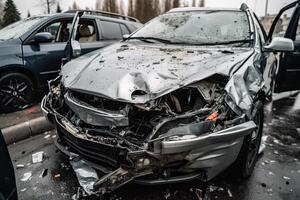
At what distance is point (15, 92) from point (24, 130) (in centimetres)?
92

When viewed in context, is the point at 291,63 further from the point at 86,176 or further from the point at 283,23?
the point at 86,176

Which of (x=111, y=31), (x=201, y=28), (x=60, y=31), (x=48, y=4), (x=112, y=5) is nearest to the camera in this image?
(x=201, y=28)

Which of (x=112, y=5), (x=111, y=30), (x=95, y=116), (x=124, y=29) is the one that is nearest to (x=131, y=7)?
(x=112, y=5)

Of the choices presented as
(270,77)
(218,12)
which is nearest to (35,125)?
(218,12)

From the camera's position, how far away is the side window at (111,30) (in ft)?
19.4

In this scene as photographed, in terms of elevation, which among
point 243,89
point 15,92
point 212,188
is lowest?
point 212,188

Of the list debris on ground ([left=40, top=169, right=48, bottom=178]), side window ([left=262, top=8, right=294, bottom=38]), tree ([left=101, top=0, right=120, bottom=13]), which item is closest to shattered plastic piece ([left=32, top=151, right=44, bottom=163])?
debris on ground ([left=40, top=169, right=48, bottom=178])

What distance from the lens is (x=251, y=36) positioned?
3.40 meters

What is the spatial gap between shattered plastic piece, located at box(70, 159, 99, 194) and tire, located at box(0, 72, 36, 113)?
8.89 ft

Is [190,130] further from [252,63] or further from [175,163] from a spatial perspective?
[252,63]

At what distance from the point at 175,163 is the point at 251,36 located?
1.94 meters

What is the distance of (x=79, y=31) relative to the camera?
18.5 feet

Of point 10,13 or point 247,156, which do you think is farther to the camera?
point 10,13

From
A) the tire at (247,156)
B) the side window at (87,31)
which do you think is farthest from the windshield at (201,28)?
the side window at (87,31)
